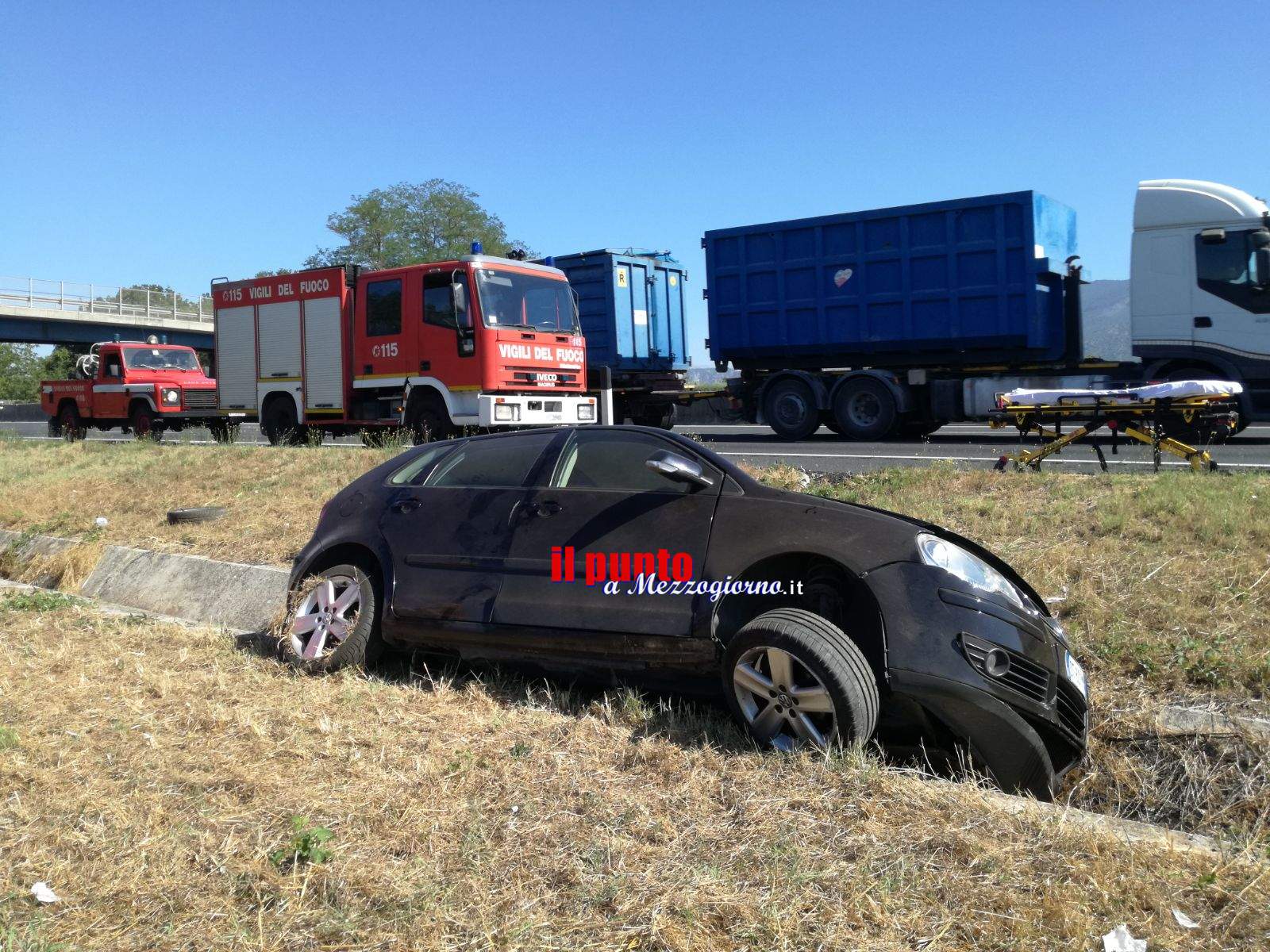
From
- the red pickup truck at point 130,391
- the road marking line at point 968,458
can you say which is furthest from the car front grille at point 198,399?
the road marking line at point 968,458

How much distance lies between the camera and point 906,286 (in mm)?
17141

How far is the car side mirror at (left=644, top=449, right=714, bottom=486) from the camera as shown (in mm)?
4633

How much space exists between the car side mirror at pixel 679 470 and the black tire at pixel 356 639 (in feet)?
5.66

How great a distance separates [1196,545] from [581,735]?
3662 millimetres

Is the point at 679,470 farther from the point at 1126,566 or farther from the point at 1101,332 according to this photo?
the point at 1101,332

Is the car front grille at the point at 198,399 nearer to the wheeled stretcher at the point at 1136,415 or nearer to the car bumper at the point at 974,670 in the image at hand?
the wheeled stretcher at the point at 1136,415

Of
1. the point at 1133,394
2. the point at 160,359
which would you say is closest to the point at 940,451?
the point at 1133,394

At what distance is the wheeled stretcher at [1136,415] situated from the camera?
8391mm

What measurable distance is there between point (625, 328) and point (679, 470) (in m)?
16.8

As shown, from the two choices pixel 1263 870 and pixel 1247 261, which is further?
pixel 1247 261

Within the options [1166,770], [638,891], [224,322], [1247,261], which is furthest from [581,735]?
[224,322]

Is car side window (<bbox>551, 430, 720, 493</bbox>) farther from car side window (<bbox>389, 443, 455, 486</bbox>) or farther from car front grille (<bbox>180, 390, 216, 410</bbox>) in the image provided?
car front grille (<bbox>180, 390, 216, 410</bbox>)

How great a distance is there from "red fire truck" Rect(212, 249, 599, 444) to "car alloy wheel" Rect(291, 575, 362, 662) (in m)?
8.40

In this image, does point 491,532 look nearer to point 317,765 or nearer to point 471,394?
point 317,765
